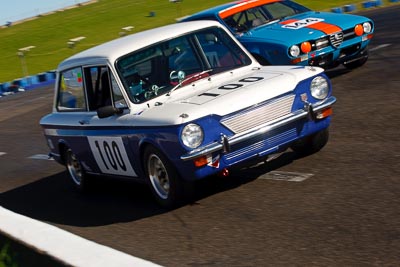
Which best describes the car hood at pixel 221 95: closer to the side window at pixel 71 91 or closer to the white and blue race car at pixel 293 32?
the side window at pixel 71 91

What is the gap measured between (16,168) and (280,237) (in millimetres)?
7155

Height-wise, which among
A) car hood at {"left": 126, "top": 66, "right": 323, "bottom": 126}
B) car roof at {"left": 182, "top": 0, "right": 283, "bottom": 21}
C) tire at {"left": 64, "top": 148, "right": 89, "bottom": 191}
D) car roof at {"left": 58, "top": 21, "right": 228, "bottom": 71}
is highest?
car roof at {"left": 58, "top": 21, "right": 228, "bottom": 71}

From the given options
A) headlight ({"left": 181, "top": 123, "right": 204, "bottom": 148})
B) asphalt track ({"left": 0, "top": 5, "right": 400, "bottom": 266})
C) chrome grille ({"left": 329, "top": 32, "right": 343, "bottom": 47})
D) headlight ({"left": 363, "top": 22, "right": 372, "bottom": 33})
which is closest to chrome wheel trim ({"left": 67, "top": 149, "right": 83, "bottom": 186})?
asphalt track ({"left": 0, "top": 5, "right": 400, "bottom": 266})

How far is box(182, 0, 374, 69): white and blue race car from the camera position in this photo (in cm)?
1160

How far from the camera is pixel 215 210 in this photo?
6.58 m

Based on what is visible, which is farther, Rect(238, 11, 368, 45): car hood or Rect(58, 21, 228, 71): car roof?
Rect(238, 11, 368, 45): car hood

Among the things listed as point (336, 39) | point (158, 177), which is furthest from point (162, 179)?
point (336, 39)

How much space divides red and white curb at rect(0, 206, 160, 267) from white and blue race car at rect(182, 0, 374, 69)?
7078 mm

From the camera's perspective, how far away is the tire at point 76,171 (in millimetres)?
8797

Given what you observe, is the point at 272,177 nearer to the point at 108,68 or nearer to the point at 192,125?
the point at 192,125

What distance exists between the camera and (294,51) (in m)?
11.5

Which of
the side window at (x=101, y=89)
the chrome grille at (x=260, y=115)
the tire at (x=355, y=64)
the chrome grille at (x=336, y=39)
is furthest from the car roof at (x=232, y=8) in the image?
the chrome grille at (x=260, y=115)

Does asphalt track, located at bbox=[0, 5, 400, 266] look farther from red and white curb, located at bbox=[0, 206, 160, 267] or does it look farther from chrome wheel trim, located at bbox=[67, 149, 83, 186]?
red and white curb, located at bbox=[0, 206, 160, 267]

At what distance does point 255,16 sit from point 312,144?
5199 mm
